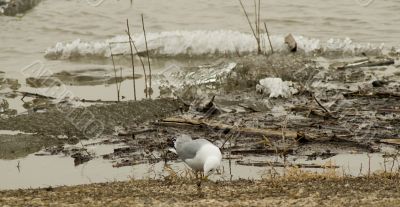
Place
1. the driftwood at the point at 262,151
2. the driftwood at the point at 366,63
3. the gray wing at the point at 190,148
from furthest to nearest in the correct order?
1. the driftwood at the point at 366,63
2. the driftwood at the point at 262,151
3. the gray wing at the point at 190,148

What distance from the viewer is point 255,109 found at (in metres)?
9.19

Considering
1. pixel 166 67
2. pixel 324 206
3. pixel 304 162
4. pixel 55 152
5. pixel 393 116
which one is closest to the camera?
pixel 324 206

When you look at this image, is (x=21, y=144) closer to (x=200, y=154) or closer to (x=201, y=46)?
(x=200, y=154)

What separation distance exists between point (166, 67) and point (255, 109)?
4.03 meters

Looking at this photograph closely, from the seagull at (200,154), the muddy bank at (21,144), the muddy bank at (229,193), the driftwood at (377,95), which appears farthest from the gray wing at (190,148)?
the driftwood at (377,95)

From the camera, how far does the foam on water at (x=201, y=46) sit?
1364 centimetres

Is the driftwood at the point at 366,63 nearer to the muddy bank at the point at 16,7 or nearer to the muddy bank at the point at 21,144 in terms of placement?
the muddy bank at the point at 21,144

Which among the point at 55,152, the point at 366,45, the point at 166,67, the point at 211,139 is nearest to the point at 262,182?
the point at 211,139

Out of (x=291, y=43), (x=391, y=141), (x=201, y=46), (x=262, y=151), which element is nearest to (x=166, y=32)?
(x=201, y=46)

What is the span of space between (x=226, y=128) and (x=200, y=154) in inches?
77.2

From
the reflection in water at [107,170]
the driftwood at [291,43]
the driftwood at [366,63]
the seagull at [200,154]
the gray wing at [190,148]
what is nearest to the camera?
the seagull at [200,154]

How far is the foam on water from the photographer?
44.8 feet

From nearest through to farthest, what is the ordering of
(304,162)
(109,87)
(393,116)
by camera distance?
(304,162), (393,116), (109,87)

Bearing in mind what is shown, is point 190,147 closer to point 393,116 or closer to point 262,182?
point 262,182
